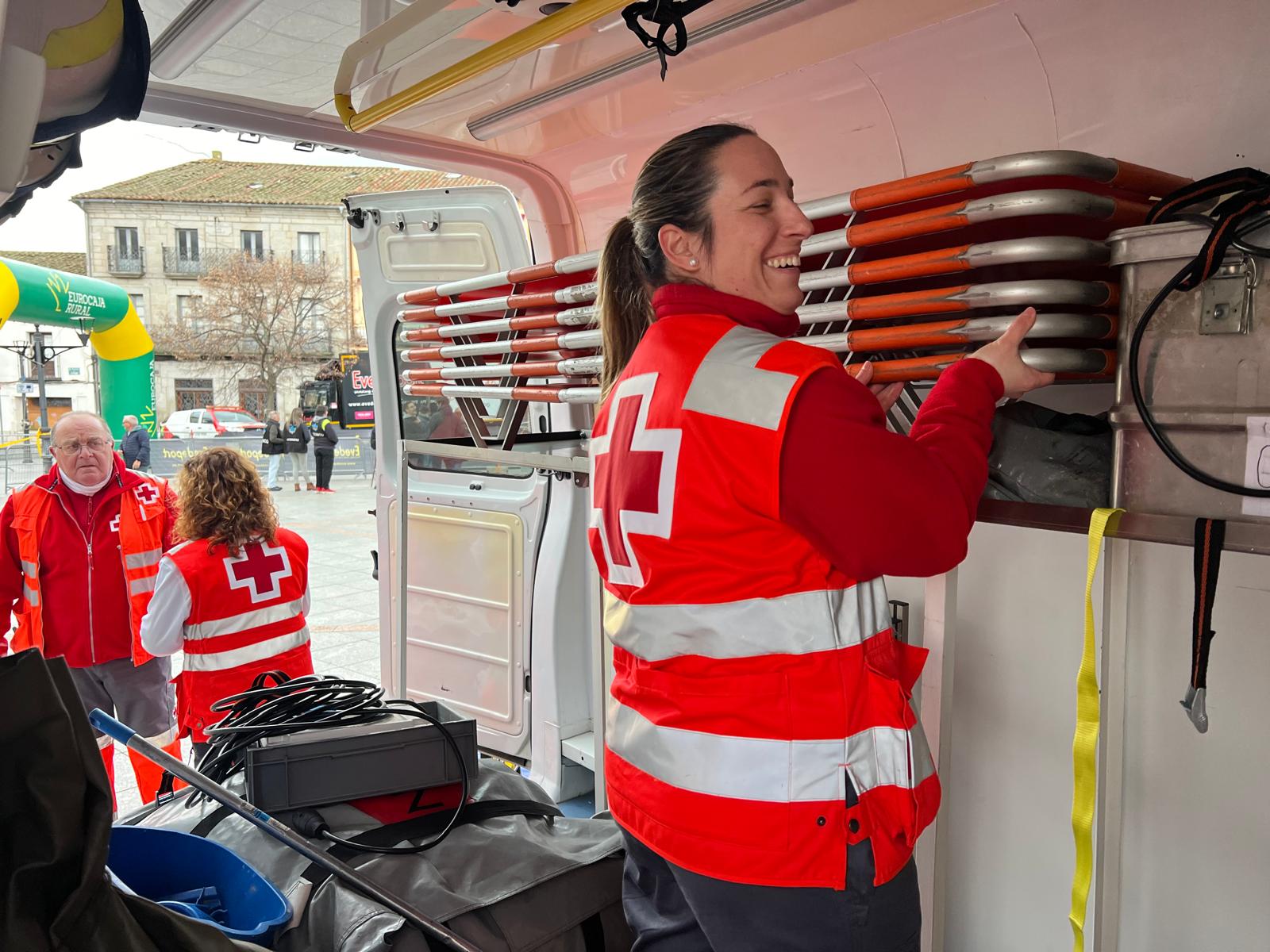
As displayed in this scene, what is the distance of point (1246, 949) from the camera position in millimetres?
1969

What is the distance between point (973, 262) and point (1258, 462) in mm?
548

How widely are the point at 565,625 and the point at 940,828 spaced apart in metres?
2.21

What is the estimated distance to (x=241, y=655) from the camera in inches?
141

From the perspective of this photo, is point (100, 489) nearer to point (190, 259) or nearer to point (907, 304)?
point (907, 304)

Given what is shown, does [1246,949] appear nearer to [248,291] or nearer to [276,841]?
[276,841]

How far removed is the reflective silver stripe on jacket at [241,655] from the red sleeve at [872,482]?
2.81 metres

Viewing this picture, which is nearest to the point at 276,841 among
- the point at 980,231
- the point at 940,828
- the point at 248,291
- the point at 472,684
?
the point at 940,828

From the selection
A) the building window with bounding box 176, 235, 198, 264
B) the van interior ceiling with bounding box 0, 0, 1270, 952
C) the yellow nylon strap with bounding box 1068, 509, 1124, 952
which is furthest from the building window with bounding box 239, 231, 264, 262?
the yellow nylon strap with bounding box 1068, 509, 1124, 952

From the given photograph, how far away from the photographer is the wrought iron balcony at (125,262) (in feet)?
122

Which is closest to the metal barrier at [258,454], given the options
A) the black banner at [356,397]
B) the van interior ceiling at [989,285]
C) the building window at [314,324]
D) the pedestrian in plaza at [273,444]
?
the black banner at [356,397]

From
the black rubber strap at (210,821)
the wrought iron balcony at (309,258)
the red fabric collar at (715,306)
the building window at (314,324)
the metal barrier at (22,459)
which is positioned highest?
the wrought iron balcony at (309,258)

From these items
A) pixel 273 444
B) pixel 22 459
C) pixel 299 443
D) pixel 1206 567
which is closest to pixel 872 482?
pixel 1206 567

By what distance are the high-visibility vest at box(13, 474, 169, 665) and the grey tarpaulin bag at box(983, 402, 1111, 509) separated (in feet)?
11.4

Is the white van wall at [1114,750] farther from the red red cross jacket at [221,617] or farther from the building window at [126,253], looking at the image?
the building window at [126,253]
